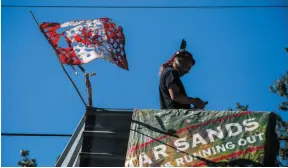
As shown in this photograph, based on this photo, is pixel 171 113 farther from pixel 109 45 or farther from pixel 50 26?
pixel 50 26

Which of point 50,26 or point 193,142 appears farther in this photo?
point 50,26

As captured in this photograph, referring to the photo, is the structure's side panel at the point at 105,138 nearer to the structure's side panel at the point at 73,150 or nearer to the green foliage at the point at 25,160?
the structure's side panel at the point at 73,150

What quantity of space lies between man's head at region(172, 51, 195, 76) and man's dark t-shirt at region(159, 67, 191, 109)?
0.19m

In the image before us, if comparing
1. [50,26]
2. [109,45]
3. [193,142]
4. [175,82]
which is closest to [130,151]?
[193,142]

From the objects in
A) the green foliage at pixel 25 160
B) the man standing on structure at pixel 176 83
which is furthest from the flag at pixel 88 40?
the green foliage at pixel 25 160

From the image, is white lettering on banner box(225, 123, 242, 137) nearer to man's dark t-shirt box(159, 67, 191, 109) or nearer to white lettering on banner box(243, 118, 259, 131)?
white lettering on banner box(243, 118, 259, 131)

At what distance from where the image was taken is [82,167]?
412 cm

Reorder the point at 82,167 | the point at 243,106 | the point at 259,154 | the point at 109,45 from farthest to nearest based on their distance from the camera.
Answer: the point at 243,106 < the point at 109,45 < the point at 82,167 < the point at 259,154

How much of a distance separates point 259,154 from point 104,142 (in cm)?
141

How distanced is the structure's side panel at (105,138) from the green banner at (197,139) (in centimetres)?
11

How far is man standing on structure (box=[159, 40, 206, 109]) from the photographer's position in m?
4.55

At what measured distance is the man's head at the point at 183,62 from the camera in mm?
4988

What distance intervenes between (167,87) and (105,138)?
82 centimetres

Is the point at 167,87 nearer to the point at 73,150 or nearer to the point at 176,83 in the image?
the point at 176,83
